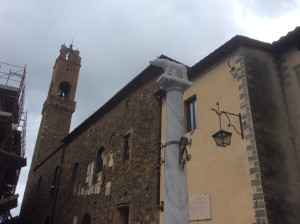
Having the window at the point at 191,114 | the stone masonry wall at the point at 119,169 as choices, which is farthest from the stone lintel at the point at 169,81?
the stone masonry wall at the point at 119,169

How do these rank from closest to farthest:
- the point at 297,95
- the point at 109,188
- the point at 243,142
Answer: the point at 243,142
the point at 297,95
the point at 109,188

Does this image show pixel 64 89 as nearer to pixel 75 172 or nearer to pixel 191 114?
pixel 75 172

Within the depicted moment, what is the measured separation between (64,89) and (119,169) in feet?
61.0

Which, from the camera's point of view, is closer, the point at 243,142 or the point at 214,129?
the point at 243,142

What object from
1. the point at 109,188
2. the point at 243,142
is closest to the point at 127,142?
the point at 109,188

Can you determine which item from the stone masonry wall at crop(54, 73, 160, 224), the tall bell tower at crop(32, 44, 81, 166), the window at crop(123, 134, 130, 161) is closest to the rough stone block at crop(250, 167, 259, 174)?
the stone masonry wall at crop(54, 73, 160, 224)

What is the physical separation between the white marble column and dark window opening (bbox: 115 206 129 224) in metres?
7.06

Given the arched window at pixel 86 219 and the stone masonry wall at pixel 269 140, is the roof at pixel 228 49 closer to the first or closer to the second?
the stone masonry wall at pixel 269 140

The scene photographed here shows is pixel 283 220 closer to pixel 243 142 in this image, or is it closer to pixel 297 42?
pixel 243 142

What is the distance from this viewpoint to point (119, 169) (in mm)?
10953

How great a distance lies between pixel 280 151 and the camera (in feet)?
20.7

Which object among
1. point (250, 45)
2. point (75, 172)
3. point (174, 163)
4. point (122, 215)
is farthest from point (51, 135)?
point (174, 163)

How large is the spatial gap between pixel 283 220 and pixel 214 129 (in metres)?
2.59

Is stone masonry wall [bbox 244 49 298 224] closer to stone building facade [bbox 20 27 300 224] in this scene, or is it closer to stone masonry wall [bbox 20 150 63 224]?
stone building facade [bbox 20 27 300 224]
